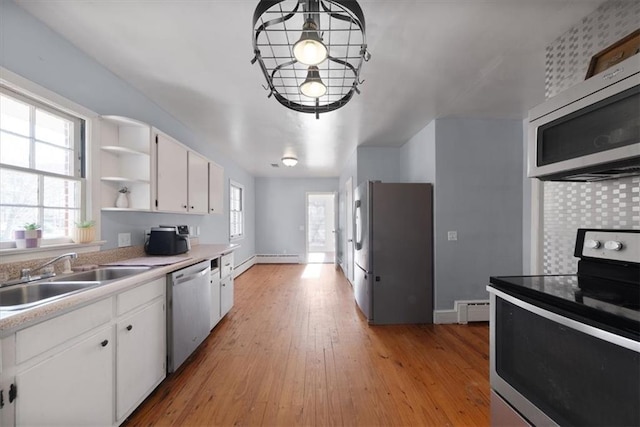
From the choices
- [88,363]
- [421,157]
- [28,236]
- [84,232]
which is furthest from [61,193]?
[421,157]

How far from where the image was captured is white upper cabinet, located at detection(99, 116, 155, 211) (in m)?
2.12

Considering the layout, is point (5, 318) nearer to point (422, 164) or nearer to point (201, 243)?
point (201, 243)

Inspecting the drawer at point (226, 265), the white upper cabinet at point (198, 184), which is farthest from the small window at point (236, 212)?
the drawer at point (226, 265)

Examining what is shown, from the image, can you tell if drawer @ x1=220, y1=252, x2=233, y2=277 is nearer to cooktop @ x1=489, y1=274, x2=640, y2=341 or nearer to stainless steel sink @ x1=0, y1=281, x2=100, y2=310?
stainless steel sink @ x1=0, y1=281, x2=100, y2=310

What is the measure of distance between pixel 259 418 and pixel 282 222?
5747 millimetres

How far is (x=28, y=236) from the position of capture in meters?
1.51

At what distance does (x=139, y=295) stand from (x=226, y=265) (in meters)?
1.52

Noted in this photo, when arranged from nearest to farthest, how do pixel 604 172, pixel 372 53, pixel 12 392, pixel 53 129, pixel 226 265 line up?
pixel 12 392 → pixel 604 172 → pixel 53 129 → pixel 372 53 → pixel 226 265

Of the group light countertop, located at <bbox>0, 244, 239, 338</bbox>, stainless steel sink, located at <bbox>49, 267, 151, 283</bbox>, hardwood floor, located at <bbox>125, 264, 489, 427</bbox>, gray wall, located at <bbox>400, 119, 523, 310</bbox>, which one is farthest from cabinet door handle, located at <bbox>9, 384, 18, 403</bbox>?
gray wall, located at <bbox>400, 119, 523, 310</bbox>

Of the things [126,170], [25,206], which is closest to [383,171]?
[126,170]

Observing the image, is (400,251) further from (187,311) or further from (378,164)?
(187,311)

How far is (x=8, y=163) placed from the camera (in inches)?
57.8

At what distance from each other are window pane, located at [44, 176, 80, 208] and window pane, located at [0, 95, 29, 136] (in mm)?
315

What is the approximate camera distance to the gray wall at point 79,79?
1.45m
